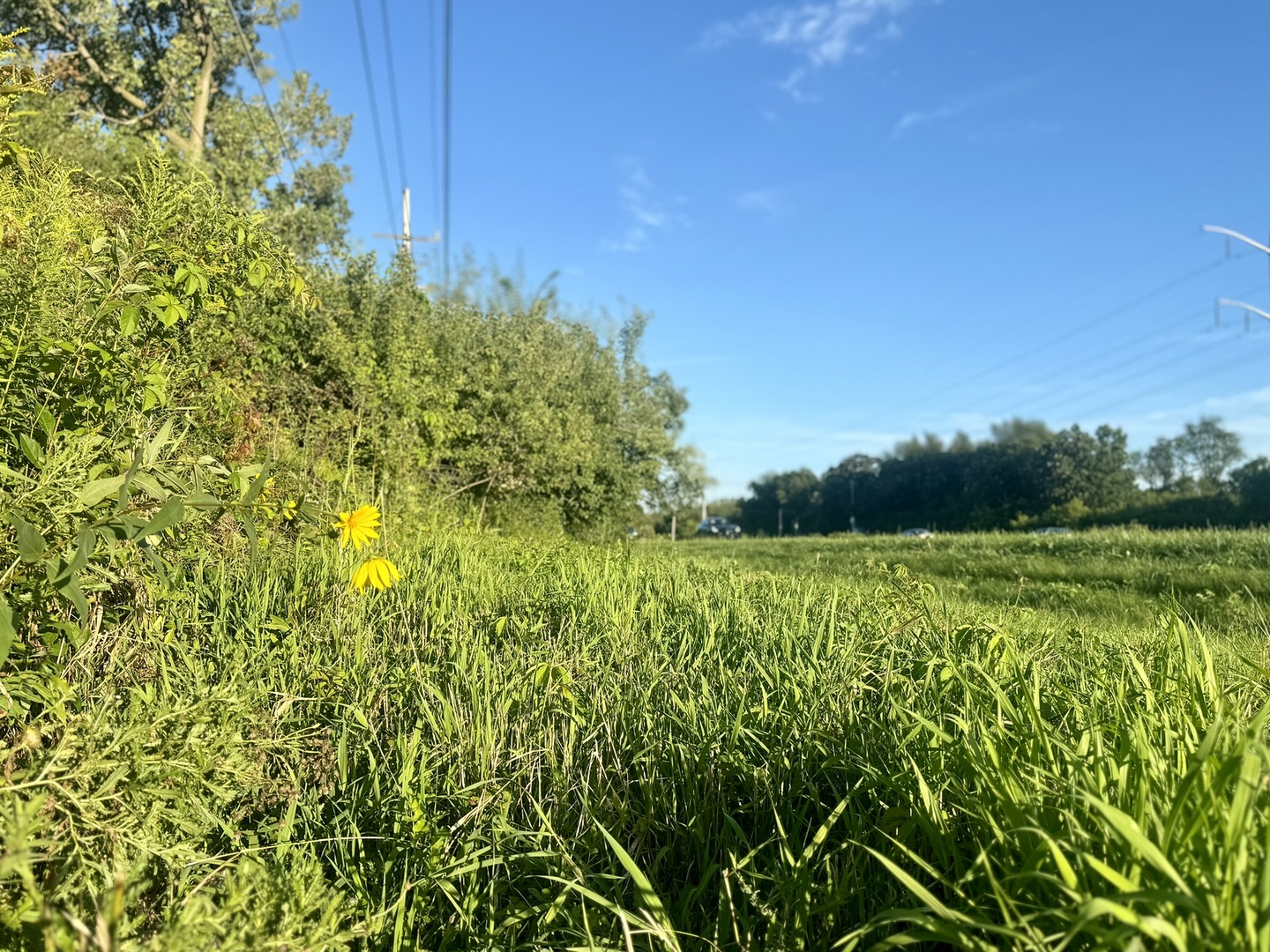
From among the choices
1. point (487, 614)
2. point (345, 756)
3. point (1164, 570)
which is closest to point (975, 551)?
point (1164, 570)

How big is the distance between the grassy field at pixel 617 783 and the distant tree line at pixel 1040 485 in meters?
59.8

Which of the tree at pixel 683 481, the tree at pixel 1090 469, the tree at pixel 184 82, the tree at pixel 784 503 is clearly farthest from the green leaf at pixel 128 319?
the tree at pixel 784 503

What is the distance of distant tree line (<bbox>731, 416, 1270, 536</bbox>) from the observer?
5869cm

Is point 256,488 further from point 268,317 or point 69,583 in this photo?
point 268,317

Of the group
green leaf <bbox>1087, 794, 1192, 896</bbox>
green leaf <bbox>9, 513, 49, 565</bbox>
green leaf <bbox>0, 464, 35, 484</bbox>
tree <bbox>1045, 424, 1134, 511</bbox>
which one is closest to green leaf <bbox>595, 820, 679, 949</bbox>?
green leaf <bbox>1087, 794, 1192, 896</bbox>

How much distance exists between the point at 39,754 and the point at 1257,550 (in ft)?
39.2

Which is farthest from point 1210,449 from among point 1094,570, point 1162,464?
point 1094,570

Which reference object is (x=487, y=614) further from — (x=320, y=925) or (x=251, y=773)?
(x=320, y=925)

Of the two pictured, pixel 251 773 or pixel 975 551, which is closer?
pixel 251 773

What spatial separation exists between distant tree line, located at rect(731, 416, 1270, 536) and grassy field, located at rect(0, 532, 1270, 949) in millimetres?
59771

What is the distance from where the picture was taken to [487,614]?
3.21 m

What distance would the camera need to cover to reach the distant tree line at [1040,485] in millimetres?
58688

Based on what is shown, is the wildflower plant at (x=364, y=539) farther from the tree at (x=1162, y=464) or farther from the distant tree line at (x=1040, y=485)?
the tree at (x=1162, y=464)

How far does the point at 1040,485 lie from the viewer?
7019cm
